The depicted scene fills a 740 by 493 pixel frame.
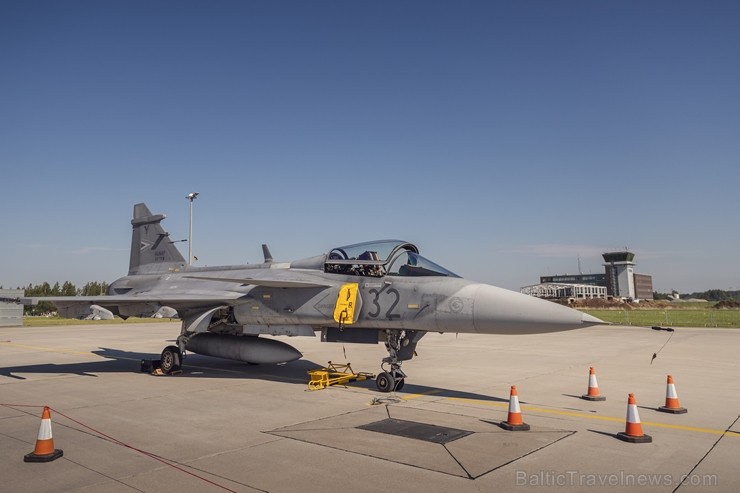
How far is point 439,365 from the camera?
14.2m

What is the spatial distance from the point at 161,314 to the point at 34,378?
3296mm

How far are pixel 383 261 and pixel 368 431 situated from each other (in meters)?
4.05

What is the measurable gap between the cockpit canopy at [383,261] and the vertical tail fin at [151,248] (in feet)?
24.3

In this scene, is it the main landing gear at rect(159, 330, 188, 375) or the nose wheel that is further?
the main landing gear at rect(159, 330, 188, 375)

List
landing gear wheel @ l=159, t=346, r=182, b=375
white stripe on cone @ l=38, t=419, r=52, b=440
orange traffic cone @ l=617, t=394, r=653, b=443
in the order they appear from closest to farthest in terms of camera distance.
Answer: white stripe on cone @ l=38, t=419, r=52, b=440
orange traffic cone @ l=617, t=394, r=653, b=443
landing gear wheel @ l=159, t=346, r=182, b=375

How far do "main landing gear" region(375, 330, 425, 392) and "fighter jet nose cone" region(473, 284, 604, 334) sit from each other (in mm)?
1810

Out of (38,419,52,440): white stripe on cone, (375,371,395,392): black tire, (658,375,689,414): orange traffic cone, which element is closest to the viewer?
(38,419,52,440): white stripe on cone

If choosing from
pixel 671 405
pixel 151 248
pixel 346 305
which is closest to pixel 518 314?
pixel 671 405

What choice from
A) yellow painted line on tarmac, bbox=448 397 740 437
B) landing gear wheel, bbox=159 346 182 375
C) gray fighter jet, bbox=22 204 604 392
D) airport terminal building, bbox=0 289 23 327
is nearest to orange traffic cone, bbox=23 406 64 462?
gray fighter jet, bbox=22 204 604 392

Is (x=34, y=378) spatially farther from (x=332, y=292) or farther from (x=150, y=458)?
(x=150, y=458)

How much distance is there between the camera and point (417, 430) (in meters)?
6.89

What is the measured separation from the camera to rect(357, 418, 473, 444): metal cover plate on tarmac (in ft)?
21.4

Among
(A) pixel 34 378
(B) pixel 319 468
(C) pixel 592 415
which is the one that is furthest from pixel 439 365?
(A) pixel 34 378

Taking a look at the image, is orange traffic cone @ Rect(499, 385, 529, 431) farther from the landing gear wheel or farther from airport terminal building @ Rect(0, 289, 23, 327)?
airport terminal building @ Rect(0, 289, 23, 327)
